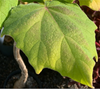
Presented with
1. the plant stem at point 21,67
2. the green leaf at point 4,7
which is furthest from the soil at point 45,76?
the green leaf at point 4,7

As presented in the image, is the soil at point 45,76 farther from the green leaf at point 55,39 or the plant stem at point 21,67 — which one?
the green leaf at point 55,39

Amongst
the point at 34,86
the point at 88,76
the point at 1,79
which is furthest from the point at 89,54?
the point at 1,79

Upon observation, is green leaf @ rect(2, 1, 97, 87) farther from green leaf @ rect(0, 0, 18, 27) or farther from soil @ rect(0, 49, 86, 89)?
soil @ rect(0, 49, 86, 89)

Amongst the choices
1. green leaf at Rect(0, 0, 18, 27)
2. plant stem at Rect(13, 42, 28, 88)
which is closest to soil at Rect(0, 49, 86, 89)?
plant stem at Rect(13, 42, 28, 88)

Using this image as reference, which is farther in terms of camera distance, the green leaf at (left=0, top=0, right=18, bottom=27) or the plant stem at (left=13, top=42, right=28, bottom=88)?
the plant stem at (left=13, top=42, right=28, bottom=88)

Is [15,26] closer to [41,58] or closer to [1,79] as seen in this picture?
[41,58]

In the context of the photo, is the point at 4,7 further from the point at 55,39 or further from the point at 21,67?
the point at 21,67

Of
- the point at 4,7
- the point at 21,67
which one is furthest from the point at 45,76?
the point at 4,7

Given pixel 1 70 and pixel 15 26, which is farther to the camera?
pixel 1 70

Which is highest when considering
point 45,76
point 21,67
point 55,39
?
point 55,39
